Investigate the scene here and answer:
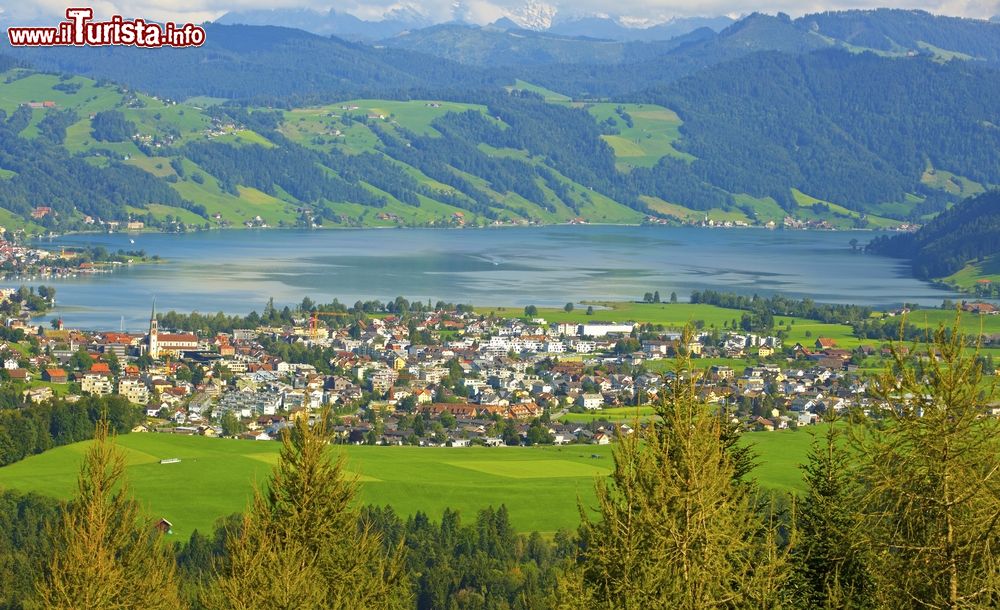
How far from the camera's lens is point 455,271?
12606 cm

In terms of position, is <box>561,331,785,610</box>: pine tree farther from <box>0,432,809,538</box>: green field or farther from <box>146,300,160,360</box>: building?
<box>146,300,160,360</box>: building

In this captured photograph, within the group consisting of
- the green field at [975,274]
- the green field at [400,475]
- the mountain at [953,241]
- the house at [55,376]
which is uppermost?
the mountain at [953,241]

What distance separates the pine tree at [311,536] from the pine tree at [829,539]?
4146mm

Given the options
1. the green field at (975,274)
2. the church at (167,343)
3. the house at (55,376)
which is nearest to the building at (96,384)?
the house at (55,376)

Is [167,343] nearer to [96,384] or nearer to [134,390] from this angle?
[96,384]

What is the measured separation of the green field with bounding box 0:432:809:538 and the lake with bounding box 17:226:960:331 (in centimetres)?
3572

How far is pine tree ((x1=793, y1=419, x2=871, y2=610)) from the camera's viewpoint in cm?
1380

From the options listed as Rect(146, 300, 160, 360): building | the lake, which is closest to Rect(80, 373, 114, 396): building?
Rect(146, 300, 160, 360): building

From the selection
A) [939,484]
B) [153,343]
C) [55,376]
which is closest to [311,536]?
[939,484]

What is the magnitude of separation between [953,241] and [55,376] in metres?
95.9

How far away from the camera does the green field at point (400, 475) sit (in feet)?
137

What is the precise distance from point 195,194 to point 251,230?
442 inches

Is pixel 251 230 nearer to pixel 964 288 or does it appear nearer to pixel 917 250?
pixel 917 250

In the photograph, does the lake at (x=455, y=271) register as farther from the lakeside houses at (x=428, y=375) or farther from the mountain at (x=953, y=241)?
the lakeside houses at (x=428, y=375)
